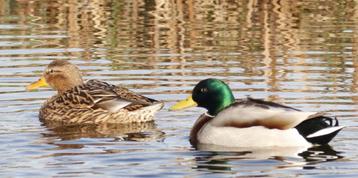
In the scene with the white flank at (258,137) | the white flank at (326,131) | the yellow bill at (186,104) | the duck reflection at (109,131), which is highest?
the yellow bill at (186,104)

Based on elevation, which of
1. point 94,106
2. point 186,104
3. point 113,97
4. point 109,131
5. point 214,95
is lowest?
point 109,131

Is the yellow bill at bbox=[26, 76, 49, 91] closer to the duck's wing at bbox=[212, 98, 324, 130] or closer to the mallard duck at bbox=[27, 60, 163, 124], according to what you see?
the mallard duck at bbox=[27, 60, 163, 124]

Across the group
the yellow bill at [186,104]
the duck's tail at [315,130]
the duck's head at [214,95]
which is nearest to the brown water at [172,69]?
the duck's tail at [315,130]

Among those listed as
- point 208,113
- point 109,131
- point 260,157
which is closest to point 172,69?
point 109,131

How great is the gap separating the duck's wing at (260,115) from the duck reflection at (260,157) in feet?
0.77

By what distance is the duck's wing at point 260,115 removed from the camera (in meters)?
12.0

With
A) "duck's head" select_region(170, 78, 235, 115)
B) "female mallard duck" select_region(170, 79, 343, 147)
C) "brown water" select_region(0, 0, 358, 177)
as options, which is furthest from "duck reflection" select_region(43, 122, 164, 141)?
"female mallard duck" select_region(170, 79, 343, 147)

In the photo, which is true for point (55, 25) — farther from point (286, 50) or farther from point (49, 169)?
point (49, 169)

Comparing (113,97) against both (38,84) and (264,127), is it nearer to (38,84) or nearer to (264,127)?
(38,84)

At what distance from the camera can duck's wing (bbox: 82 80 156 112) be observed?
14.2m

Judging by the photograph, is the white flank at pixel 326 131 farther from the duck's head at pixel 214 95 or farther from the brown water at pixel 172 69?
the duck's head at pixel 214 95

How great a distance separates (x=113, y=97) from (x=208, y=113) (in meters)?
1.68

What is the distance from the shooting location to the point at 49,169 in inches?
434

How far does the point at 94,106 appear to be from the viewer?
47.4ft
